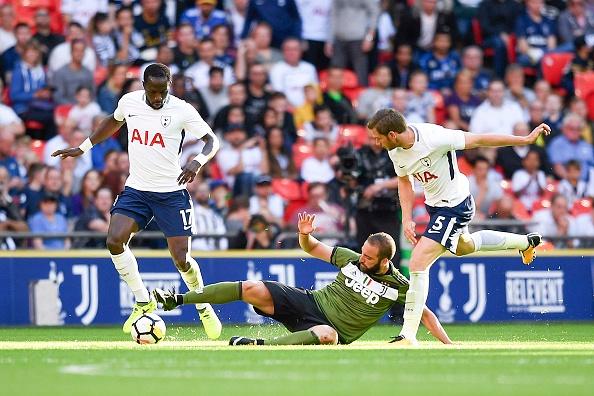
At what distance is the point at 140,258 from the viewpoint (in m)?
17.4

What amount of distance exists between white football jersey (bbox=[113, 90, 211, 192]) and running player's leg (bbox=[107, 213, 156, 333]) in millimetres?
380

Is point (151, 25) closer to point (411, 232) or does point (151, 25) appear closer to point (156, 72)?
point (156, 72)

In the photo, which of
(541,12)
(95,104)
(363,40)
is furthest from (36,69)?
(541,12)

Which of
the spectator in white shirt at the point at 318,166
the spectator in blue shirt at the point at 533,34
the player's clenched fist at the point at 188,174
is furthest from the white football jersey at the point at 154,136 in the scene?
the spectator in blue shirt at the point at 533,34

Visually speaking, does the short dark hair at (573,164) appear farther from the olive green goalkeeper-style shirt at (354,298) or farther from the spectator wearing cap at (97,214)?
the olive green goalkeeper-style shirt at (354,298)

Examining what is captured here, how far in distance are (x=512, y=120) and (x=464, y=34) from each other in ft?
7.74

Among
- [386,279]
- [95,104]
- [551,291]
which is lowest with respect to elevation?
[551,291]

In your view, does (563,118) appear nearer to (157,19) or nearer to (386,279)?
(157,19)

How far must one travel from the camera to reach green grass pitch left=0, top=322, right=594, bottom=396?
8.09 m

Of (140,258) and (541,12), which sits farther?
(541,12)

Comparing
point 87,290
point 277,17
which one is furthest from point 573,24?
point 87,290

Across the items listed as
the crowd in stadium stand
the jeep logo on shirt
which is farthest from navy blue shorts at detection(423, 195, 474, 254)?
the crowd in stadium stand

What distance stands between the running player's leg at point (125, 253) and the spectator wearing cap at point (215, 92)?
24.8 ft

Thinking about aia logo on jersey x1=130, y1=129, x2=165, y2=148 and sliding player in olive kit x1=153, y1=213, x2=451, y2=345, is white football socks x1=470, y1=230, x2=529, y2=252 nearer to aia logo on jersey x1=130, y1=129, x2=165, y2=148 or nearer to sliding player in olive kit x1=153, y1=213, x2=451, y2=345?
sliding player in olive kit x1=153, y1=213, x2=451, y2=345
